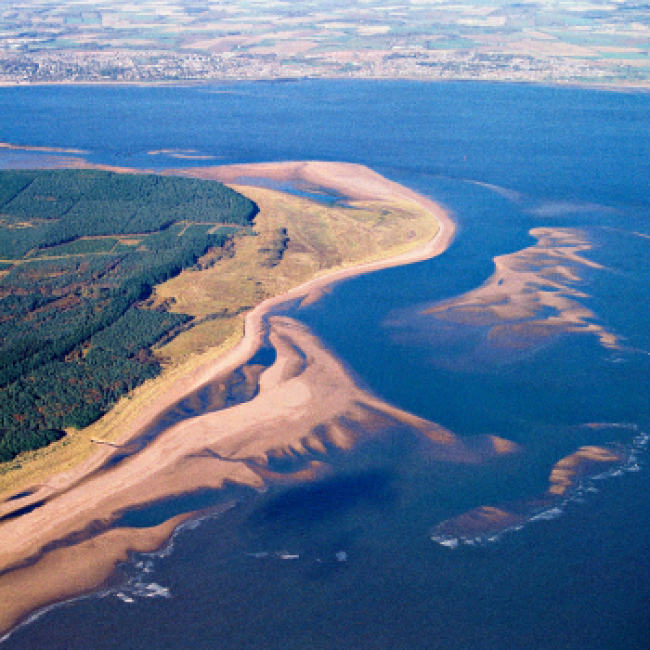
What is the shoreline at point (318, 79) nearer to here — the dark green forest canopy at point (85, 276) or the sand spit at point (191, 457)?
the dark green forest canopy at point (85, 276)

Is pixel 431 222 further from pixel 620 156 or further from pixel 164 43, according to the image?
pixel 164 43

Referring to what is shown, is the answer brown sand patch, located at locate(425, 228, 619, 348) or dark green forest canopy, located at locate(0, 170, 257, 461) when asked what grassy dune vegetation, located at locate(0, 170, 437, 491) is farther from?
brown sand patch, located at locate(425, 228, 619, 348)

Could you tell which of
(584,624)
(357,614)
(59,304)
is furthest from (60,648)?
(59,304)

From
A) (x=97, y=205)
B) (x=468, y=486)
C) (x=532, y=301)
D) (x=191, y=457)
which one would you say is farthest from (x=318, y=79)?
(x=468, y=486)

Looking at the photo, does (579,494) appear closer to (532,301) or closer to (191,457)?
(191,457)

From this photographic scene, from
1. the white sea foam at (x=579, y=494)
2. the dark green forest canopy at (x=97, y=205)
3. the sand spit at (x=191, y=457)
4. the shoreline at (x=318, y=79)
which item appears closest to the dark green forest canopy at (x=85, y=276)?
the dark green forest canopy at (x=97, y=205)

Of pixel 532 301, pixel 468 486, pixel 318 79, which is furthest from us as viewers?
pixel 318 79
